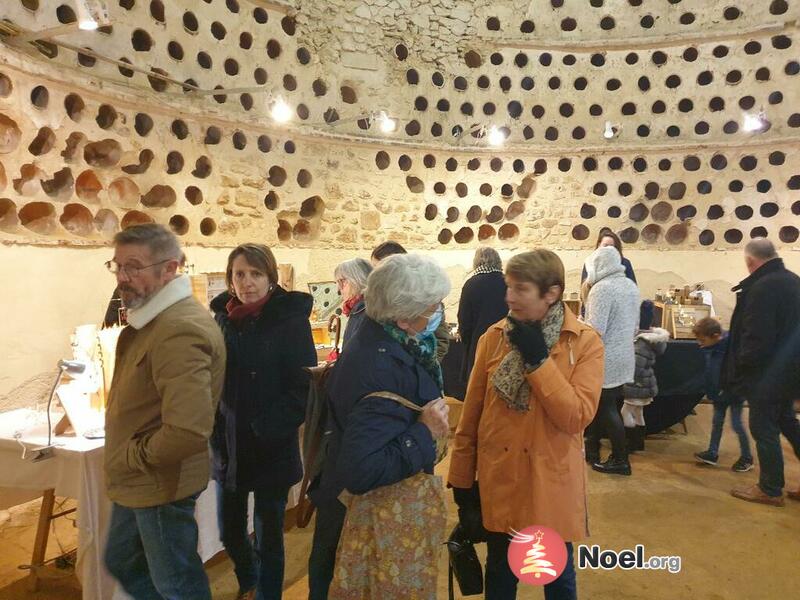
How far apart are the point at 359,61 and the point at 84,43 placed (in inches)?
147

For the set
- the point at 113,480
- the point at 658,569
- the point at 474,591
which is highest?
the point at 113,480

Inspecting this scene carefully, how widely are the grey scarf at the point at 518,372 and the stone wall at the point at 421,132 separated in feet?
13.8

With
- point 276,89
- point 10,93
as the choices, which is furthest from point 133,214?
point 276,89

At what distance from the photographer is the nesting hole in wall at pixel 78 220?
5.02 metres

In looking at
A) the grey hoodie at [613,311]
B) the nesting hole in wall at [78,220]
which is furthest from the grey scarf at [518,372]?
the nesting hole in wall at [78,220]

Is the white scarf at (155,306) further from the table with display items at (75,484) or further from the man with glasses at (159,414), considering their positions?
the table with display items at (75,484)

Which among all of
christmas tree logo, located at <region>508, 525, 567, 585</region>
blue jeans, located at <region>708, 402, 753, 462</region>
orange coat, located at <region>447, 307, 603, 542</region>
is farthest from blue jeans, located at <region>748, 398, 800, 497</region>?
christmas tree logo, located at <region>508, 525, 567, 585</region>

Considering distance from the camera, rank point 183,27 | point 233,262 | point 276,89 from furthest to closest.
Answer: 1. point 276,89
2. point 183,27
3. point 233,262

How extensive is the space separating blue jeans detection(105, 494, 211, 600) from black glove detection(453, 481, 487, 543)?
1097 mm

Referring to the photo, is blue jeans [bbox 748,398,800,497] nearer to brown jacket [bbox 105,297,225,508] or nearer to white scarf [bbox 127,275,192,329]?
brown jacket [bbox 105,297,225,508]

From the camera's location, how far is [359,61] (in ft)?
25.1

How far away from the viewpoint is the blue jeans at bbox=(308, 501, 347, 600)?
6.20 feet

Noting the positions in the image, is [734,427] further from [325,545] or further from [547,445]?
[325,545]

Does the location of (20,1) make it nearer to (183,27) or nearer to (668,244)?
(183,27)
